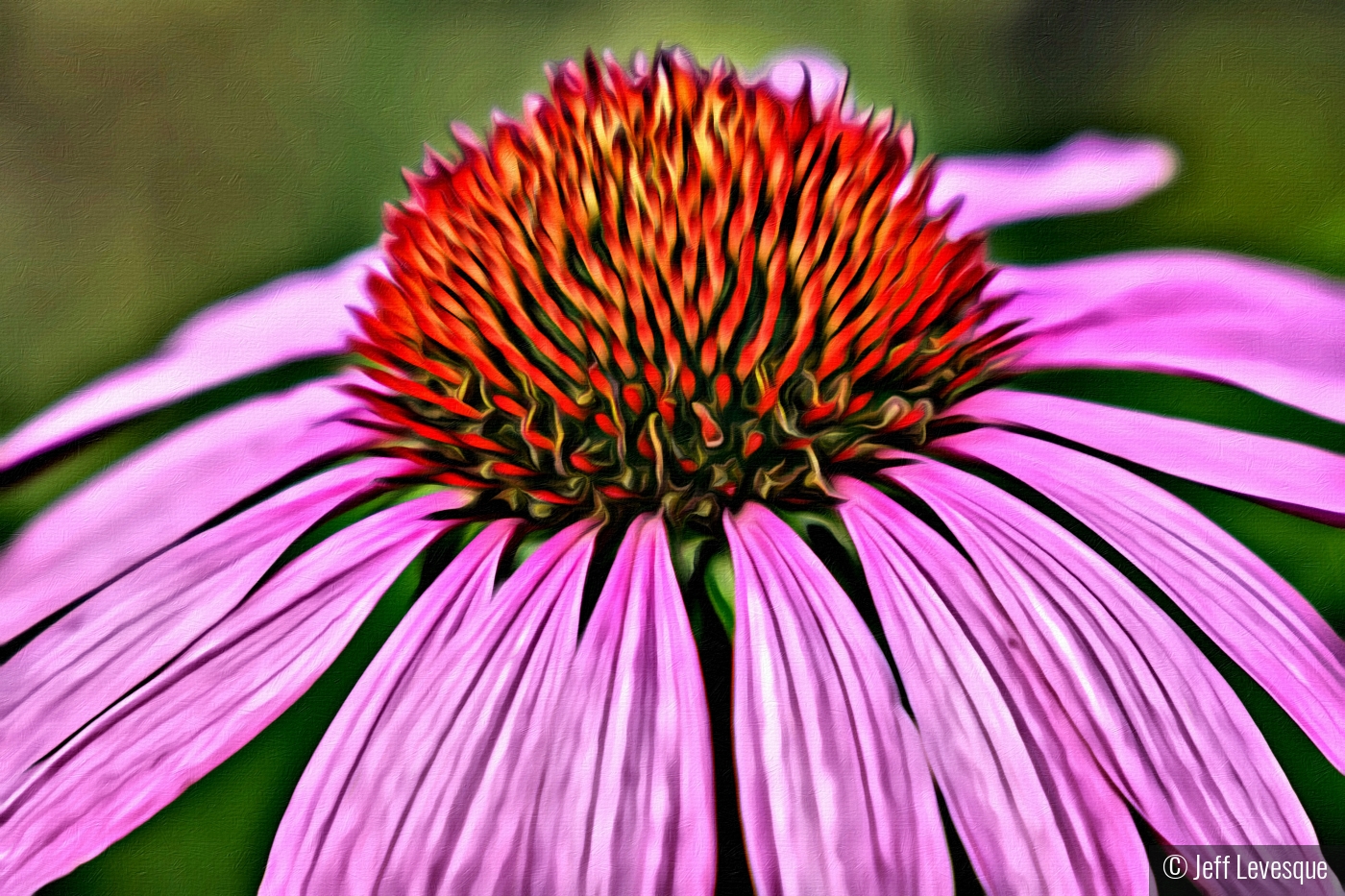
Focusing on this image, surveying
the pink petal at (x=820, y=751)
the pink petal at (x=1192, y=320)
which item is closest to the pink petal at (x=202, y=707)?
the pink petal at (x=820, y=751)

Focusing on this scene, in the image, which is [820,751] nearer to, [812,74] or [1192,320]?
[1192,320]

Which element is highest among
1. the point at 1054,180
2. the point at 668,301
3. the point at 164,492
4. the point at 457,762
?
the point at 1054,180

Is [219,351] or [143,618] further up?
[219,351]

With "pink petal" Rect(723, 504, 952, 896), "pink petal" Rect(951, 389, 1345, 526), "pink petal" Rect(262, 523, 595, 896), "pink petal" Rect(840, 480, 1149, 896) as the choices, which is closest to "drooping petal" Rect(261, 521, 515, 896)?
"pink petal" Rect(262, 523, 595, 896)

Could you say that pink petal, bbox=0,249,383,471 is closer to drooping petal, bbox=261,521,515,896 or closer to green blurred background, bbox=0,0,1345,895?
green blurred background, bbox=0,0,1345,895

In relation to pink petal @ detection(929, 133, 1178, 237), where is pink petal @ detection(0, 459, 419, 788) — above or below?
below

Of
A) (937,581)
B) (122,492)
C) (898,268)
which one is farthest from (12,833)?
(898,268)

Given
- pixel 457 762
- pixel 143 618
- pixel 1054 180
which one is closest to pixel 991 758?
pixel 457 762

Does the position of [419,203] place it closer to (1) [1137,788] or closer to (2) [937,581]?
(2) [937,581]
